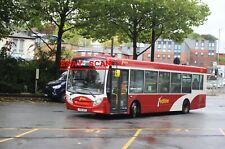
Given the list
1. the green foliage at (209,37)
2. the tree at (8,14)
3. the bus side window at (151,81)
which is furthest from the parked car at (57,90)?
the green foliage at (209,37)

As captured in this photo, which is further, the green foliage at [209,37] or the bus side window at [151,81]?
the green foliage at [209,37]

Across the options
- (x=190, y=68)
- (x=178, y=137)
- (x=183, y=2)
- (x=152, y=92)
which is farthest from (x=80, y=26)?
(x=178, y=137)

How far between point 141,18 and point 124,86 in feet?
53.8

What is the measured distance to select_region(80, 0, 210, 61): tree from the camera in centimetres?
3491

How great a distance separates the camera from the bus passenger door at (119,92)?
815 inches

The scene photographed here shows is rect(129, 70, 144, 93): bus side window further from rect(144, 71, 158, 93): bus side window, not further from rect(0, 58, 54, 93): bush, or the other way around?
rect(0, 58, 54, 93): bush

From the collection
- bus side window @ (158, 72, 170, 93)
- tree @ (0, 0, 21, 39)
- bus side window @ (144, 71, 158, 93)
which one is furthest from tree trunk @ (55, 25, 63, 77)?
bus side window @ (144, 71, 158, 93)

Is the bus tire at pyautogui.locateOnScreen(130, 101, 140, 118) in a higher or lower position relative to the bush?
lower

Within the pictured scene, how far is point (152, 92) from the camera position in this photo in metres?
23.8

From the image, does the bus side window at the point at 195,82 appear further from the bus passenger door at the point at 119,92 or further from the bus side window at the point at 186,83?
the bus passenger door at the point at 119,92

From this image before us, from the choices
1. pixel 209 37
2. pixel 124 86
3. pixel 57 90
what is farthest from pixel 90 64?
pixel 209 37

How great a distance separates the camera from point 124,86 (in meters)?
21.4

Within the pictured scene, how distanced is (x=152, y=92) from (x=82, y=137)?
1037 cm

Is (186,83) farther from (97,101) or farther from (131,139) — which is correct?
(131,139)
